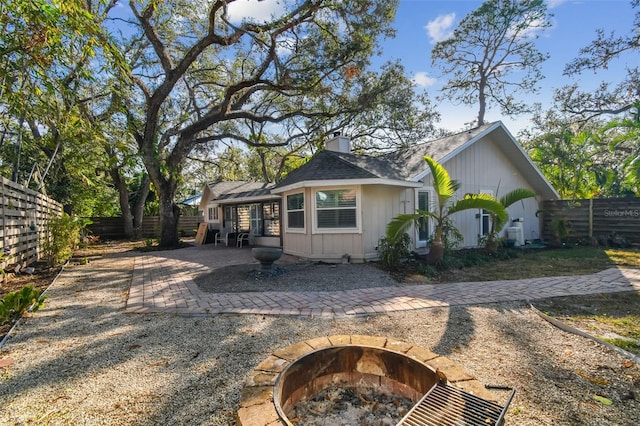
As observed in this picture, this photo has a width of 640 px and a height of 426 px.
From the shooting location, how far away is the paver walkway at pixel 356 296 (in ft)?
14.4

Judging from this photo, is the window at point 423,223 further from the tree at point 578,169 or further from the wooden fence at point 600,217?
the tree at point 578,169

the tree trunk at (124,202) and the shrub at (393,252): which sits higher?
the tree trunk at (124,202)

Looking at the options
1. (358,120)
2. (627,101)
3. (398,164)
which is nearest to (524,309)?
(398,164)

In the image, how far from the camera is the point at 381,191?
8.66 metres

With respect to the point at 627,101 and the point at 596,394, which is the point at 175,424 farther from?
the point at 627,101

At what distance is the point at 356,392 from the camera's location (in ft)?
7.95

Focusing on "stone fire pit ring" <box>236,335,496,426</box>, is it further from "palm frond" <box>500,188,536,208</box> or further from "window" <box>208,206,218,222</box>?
"window" <box>208,206,218,222</box>

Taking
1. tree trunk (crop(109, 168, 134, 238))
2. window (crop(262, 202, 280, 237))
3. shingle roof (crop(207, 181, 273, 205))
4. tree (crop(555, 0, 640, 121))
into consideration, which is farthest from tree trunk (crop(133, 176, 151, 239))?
tree (crop(555, 0, 640, 121))

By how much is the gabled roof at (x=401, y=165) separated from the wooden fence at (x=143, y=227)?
12.7 meters

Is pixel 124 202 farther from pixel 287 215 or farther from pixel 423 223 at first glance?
pixel 423 223

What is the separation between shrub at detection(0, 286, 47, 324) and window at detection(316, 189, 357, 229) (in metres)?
6.08

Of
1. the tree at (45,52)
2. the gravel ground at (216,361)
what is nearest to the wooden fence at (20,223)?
the tree at (45,52)

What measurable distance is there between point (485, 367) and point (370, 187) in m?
6.10

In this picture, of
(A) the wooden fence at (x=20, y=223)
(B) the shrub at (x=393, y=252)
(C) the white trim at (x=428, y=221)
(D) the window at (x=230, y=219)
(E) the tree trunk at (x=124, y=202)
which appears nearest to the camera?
(A) the wooden fence at (x=20, y=223)
